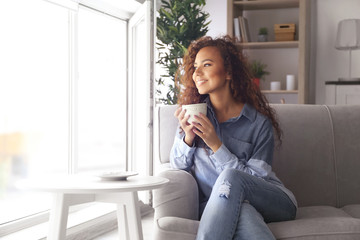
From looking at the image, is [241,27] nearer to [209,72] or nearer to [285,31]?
[285,31]

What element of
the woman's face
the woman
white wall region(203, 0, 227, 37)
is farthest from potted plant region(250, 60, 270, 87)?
the woman's face

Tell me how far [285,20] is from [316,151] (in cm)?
292

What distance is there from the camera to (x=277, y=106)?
2316 mm

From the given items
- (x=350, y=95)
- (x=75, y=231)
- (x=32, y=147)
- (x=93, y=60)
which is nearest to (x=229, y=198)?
(x=75, y=231)

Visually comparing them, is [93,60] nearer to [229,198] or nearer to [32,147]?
[32,147]

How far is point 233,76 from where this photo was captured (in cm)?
208

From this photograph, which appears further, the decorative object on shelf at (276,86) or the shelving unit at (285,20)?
the decorative object on shelf at (276,86)

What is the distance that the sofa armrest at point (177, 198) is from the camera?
1.83 metres

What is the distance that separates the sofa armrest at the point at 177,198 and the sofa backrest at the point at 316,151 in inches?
14.8

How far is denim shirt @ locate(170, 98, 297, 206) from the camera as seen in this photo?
1.89 metres

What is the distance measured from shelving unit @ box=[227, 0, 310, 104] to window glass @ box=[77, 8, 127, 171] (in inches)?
44.5

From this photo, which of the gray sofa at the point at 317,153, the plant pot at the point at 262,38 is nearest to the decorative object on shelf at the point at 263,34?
the plant pot at the point at 262,38

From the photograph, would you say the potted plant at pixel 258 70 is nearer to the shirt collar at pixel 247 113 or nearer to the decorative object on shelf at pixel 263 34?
the decorative object on shelf at pixel 263 34

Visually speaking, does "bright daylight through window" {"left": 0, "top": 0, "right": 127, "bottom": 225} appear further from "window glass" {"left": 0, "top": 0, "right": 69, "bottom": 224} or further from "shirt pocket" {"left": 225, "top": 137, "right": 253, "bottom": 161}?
"shirt pocket" {"left": 225, "top": 137, "right": 253, "bottom": 161}
